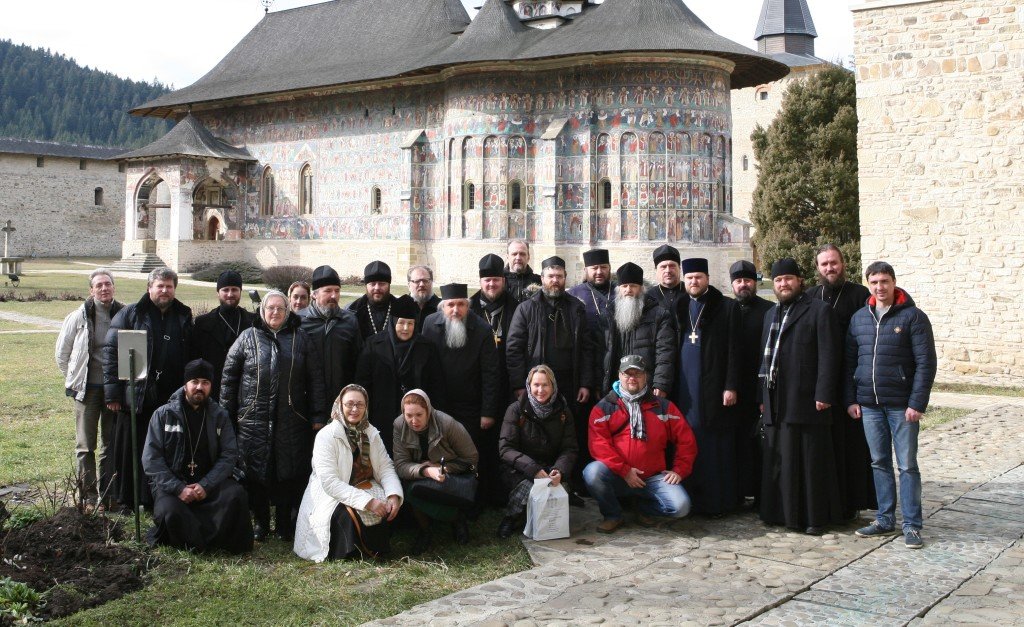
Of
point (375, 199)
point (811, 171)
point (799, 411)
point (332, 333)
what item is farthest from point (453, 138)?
point (799, 411)

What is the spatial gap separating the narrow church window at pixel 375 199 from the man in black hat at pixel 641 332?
84.3ft

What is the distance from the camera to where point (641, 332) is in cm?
652

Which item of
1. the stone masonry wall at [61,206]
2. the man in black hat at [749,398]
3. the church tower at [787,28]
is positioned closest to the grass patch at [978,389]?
the man in black hat at [749,398]

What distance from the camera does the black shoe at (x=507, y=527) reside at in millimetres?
6035

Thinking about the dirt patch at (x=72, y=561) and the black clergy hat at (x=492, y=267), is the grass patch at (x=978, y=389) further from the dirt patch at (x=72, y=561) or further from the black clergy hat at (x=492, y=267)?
the dirt patch at (x=72, y=561)

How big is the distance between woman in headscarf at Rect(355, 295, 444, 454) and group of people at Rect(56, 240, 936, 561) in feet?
0.04

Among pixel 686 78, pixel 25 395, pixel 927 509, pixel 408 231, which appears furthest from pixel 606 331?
pixel 408 231

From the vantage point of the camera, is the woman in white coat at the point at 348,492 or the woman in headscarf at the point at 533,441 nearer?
the woman in white coat at the point at 348,492

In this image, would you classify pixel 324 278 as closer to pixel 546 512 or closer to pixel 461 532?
pixel 461 532

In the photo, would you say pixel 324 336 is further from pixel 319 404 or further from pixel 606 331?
pixel 606 331

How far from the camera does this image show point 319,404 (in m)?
6.09

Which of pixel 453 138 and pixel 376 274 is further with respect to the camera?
pixel 453 138

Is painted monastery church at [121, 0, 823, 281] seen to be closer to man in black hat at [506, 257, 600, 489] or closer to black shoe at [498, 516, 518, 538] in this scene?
man in black hat at [506, 257, 600, 489]

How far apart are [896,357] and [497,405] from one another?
2505 millimetres
